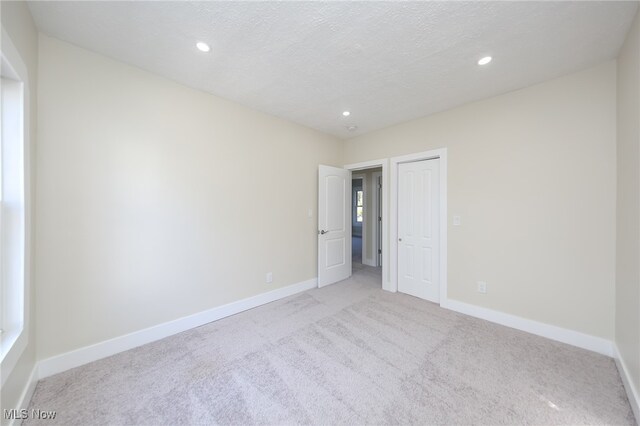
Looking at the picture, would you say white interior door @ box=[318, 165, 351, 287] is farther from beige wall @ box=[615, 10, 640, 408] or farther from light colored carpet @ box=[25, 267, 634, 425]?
beige wall @ box=[615, 10, 640, 408]

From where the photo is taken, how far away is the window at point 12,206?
4.54 ft

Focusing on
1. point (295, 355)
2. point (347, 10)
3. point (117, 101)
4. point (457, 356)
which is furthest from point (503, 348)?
point (117, 101)

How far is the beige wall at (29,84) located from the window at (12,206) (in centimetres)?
9

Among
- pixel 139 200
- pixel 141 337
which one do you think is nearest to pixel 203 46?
pixel 139 200

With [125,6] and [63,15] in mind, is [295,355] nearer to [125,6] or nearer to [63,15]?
[125,6]

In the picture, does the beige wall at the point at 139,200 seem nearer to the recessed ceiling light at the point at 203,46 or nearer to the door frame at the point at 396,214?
the recessed ceiling light at the point at 203,46

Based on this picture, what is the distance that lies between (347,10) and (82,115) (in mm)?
2192

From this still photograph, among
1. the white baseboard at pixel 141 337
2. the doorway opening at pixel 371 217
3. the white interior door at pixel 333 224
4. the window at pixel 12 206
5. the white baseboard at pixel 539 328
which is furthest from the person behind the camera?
the doorway opening at pixel 371 217

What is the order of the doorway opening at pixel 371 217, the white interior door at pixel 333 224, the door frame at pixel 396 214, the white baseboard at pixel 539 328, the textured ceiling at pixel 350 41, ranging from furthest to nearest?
the doorway opening at pixel 371 217 < the white interior door at pixel 333 224 < the door frame at pixel 396 214 < the white baseboard at pixel 539 328 < the textured ceiling at pixel 350 41

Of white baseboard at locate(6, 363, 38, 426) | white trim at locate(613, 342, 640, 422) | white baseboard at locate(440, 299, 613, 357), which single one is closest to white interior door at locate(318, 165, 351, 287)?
white baseboard at locate(440, 299, 613, 357)

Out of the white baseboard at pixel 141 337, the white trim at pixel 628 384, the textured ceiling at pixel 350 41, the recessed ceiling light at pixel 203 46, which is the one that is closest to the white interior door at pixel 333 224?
the white baseboard at pixel 141 337

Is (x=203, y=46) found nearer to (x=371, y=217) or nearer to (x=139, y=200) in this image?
(x=139, y=200)

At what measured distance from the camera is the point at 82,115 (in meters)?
1.89

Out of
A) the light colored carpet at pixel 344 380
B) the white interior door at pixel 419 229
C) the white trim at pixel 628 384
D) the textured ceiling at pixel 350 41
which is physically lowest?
the light colored carpet at pixel 344 380
